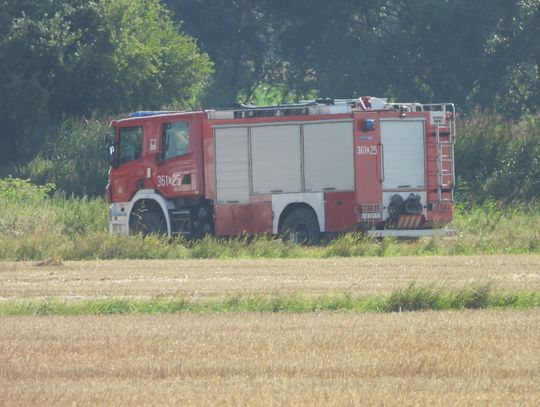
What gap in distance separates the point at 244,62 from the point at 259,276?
44349 mm

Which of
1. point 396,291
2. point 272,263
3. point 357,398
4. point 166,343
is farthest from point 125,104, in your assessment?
point 357,398

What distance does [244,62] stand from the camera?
215 ft

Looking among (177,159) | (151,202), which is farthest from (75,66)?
(177,159)

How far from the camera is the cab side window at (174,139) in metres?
31.2

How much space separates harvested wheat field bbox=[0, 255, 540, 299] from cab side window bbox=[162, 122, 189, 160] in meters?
5.77

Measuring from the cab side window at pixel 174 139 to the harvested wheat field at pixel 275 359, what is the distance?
14.9 m

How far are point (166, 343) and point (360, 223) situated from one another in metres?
16.2

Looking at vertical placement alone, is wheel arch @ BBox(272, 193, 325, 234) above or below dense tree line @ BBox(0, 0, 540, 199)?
below

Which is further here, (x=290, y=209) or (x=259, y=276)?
(x=290, y=209)

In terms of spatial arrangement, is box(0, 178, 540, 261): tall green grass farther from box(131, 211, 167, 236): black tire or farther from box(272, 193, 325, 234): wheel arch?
box(131, 211, 167, 236): black tire

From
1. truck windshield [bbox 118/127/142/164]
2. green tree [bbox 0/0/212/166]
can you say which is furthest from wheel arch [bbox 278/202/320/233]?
green tree [bbox 0/0/212/166]

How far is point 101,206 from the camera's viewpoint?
115 ft

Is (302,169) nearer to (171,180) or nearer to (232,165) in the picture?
(232,165)

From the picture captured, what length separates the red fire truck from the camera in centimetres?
3002
